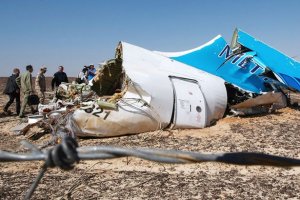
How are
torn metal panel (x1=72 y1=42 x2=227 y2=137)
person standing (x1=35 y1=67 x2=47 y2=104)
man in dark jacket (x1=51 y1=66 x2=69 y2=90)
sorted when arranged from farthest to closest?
man in dark jacket (x1=51 y1=66 x2=69 y2=90), person standing (x1=35 y1=67 x2=47 y2=104), torn metal panel (x1=72 y1=42 x2=227 y2=137)

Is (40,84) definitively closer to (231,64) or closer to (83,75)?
(83,75)

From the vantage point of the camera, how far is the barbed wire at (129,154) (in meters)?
1.53

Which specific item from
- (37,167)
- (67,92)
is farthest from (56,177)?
(67,92)

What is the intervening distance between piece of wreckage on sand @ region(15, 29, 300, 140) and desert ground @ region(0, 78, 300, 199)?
65 cm

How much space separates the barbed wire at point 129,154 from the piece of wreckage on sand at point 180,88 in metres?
7.31

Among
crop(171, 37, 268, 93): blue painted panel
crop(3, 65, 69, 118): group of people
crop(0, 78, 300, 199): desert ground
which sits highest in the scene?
crop(171, 37, 268, 93): blue painted panel

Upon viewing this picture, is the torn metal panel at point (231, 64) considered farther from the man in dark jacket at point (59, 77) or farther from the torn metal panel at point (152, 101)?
the man in dark jacket at point (59, 77)

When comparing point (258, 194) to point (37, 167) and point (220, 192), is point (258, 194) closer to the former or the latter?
point (220, 192)

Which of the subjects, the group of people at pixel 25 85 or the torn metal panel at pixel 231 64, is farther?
the group of people at pixel 25 85

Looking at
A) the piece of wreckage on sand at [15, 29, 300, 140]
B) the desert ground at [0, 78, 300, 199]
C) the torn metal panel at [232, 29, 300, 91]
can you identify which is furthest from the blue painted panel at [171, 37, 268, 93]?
the desert ground at [0, 78, 300, 199]

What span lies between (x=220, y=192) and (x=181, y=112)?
14.1ft

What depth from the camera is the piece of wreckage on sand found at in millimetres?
9047

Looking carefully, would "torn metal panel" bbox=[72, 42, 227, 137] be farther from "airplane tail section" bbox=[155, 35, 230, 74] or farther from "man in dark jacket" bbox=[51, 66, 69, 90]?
"man in dark jacket" bbox=[51, 66, 69, 90]

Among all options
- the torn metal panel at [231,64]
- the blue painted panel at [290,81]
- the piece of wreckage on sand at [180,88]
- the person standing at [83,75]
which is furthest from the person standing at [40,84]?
A: the blue painted panel at [290,81]
